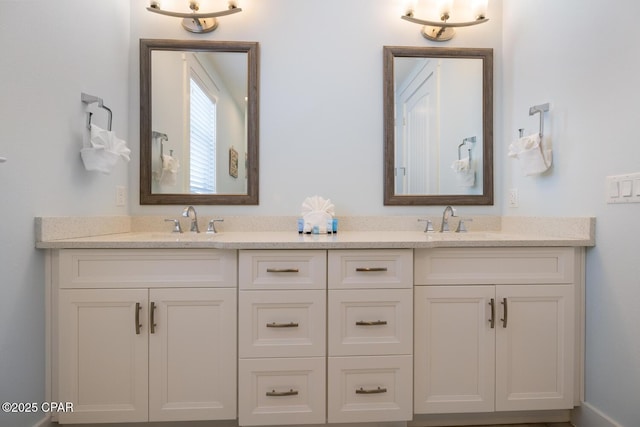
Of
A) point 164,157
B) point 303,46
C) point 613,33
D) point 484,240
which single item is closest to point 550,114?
point 613,33

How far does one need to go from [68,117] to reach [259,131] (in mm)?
863

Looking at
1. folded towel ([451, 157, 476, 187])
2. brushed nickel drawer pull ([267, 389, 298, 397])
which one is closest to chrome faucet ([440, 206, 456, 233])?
folded towel ([451, 157, 476, 187])

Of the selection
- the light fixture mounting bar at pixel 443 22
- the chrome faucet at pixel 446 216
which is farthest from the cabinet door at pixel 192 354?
the light fixture mounting bar at pixel 443 22

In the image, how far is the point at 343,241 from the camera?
1.40 metres

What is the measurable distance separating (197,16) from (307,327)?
65.4 inches

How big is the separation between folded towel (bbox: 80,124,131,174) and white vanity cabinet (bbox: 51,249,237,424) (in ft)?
1.32

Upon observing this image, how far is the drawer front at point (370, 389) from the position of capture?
4.61 ft

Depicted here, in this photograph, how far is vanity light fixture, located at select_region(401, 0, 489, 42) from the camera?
187cm

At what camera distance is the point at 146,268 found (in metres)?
1.39

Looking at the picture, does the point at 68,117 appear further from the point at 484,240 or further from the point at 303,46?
the point at 484,240

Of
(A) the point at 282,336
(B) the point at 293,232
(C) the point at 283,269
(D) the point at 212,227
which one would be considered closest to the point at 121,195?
(D) the point at 212,227

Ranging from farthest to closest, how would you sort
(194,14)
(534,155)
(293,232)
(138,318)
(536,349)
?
(293,232) < (194,14) < (534,155) < (536,349) < (138,318)

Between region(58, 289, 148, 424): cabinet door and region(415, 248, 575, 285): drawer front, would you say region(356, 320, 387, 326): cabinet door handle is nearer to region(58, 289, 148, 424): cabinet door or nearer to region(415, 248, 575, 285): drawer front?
region(415, 248, 575, 285): drawer front

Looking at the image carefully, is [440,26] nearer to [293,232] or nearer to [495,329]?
[293,232]
